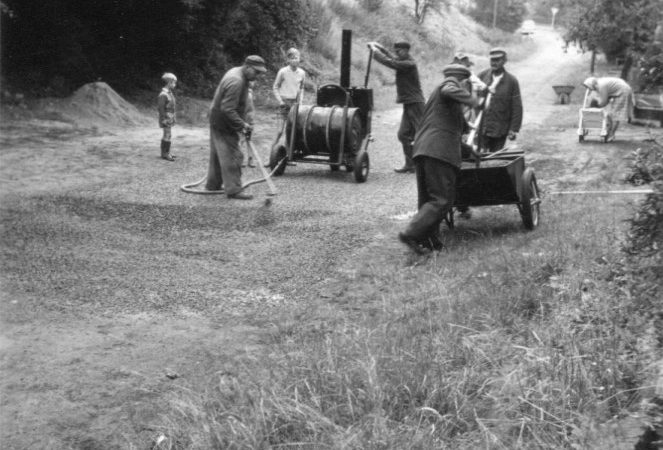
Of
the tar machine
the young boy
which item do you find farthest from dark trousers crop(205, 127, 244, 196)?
the young boy

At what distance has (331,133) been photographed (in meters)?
12.0

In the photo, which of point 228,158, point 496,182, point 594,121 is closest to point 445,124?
point 496,182

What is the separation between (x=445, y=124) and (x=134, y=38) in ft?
49.3

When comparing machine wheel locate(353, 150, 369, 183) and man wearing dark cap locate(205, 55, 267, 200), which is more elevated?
man wearing dark cap locate(205, 55, 267, 200)

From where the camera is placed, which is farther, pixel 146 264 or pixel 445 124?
pixel 445 124

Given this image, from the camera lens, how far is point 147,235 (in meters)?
8.62

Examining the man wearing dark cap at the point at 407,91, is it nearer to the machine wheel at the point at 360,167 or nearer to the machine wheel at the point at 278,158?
the machine wheel at the point at 360,167

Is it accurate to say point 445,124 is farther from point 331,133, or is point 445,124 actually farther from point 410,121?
point 410,121

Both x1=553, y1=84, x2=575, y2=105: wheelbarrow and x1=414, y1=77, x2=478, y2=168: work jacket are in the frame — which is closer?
x1=414, y1=77, x2=478, y2=168: work jacket

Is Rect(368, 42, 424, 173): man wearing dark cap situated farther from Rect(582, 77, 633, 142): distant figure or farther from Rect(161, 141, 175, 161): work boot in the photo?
Rect(582, 77, 633, 142): distant figure

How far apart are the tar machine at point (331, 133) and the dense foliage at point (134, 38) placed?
761cm

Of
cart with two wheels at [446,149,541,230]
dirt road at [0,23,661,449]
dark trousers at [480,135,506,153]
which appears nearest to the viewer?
dirt road at [0,23,661,449]

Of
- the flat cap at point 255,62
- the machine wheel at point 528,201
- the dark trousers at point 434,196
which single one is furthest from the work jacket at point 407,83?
the dark trousers at point 434,196

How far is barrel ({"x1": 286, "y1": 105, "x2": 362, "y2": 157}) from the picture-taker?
1201 centimetres
